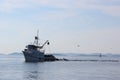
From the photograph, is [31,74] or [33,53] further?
[33,53]

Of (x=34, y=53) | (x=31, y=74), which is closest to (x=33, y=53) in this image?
(x=34, y=53)

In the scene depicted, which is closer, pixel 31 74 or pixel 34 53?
pixel 31 74

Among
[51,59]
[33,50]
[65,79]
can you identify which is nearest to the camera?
[65,79]

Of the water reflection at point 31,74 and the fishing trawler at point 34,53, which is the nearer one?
the water reflection at point 31,74

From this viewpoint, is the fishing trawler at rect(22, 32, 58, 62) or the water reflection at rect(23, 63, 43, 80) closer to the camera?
the water reflection at rect(23, 63, 43, 80)

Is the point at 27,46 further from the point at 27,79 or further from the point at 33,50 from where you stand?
the point at 27,79

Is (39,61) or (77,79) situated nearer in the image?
(77,79)

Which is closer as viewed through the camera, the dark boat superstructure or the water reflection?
the water reflection

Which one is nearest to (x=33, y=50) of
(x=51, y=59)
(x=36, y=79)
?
(x=51, y=59)

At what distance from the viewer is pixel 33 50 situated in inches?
5969

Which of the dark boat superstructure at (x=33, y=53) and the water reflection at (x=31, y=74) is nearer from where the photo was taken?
the water reflection at (x=31, y=74)

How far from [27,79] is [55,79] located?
229 inches

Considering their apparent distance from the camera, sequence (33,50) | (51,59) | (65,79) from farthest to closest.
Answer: (51,59) < (33,50) < (65,79)

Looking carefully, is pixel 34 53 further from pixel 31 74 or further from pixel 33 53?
pixel 31 74
